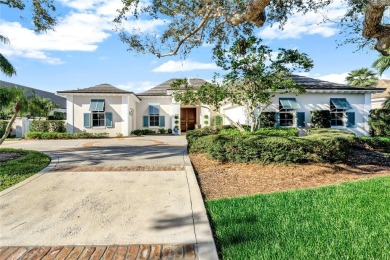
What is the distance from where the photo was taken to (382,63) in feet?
65.0

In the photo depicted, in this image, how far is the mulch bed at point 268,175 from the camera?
6812 millimetres

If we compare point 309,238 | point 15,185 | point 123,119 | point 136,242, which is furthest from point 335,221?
point 123,119

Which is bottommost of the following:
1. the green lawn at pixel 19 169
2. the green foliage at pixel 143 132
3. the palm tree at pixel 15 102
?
the green lawn at pixel 19 169

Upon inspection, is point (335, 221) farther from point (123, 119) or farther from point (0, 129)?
point (0, 129)

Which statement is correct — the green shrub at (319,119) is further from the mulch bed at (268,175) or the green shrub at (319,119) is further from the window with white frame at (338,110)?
the mulch bed at (268,175)

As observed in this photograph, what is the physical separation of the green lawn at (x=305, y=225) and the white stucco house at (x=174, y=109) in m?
11.6

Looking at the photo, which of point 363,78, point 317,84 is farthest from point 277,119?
point 363,78

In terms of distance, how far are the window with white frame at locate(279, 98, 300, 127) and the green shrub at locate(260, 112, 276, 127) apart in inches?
38.0

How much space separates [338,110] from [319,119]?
95.5 inches

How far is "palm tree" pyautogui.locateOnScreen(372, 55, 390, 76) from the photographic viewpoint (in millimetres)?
19391

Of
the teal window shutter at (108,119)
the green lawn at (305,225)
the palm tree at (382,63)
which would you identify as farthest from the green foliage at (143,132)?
the green lawn at (305,225)

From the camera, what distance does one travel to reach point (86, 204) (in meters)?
5.28

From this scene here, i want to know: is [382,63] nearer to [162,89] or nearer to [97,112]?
[162,89]

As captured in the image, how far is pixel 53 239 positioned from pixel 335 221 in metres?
4.49
